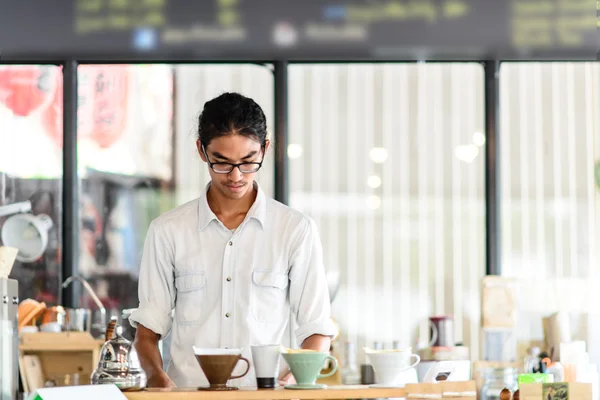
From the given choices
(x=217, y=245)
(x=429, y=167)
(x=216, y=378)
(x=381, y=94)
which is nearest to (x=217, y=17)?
(x=381, y=94)

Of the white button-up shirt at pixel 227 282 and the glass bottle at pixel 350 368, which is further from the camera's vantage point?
the glass bottle at pixel 350 368

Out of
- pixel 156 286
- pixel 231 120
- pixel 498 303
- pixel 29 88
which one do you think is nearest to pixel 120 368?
pixel 156 286

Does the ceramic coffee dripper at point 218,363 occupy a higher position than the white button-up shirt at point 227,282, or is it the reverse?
the white button-up shirt at point 227,282

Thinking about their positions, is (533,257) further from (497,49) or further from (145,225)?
(145,225)

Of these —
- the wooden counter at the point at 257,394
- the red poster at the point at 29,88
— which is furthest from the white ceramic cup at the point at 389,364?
the red poster at the point at 29,88

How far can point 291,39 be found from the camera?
19.0 ft

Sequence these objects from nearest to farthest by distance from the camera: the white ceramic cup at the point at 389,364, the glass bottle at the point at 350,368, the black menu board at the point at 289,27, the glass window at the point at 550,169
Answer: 1. the white ceramic cup at the point at 389,364
2. the glass bottle at the point at 350,368
3. the black menu board at the point at 289,27
4. the glass window at the point at 550,169

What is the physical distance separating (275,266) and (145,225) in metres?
3.02

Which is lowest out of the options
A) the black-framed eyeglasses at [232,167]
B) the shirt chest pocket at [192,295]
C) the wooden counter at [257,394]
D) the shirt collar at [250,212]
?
the wooden counter at [257,394]

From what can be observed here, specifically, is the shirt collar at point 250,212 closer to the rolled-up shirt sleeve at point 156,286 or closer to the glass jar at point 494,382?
the rolled-up shirt sleeve at point 156,286

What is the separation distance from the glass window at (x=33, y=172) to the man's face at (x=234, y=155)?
124 inches

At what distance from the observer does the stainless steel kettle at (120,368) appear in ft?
8.12

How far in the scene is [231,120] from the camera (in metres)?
2.84

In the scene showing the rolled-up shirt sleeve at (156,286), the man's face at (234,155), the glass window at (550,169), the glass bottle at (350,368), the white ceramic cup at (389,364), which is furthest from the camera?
the glass window at (550,169)
